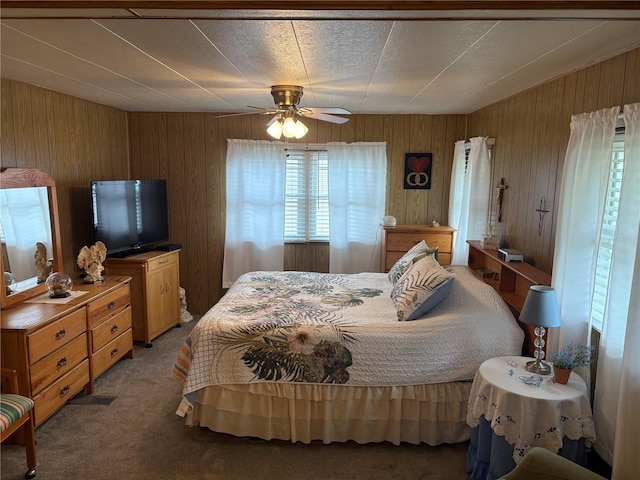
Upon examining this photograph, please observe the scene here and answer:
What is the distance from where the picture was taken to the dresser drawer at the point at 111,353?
3.68 m

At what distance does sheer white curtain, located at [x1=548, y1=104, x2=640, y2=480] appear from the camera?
2090mm

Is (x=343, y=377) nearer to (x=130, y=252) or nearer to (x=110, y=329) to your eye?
(x=110, y=329)

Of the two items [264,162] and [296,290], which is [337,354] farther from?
[264,162]

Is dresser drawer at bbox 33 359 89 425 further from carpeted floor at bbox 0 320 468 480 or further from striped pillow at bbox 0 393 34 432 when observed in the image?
striped pillow at bbox 0 393 34 432

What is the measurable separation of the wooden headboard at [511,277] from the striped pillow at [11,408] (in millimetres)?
2991

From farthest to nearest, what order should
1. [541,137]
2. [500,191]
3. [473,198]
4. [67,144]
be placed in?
[473,198] → [67,144] → [500,191] → [541,137]

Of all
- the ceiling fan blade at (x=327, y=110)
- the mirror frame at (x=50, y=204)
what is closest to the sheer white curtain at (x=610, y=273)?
the ceiling fan blade at (x=327, y=110)

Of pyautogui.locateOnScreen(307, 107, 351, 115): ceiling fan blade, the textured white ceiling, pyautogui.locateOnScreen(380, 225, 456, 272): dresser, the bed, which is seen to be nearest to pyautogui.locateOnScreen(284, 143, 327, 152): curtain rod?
pyautogui.locateOnScreen(380, 225, 456, 272): dresser

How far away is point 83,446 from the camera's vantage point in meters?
2.92

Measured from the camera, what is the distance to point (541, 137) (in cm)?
323

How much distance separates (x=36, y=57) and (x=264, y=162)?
9.44 feet

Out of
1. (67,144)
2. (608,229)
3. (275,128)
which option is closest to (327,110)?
(275,128)

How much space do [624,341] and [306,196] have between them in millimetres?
3900

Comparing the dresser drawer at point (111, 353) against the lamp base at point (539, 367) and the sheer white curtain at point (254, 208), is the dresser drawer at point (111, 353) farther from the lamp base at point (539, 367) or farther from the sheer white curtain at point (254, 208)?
the lamp base at point (539, 367)
